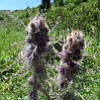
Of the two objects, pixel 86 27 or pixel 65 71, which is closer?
pixel 65 71

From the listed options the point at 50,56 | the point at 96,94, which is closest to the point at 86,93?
the point at 96,94

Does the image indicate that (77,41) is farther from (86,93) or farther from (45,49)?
(86,93)

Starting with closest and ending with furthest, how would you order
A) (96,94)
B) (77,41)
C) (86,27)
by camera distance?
(77,41) → (96,94) → (86,27)

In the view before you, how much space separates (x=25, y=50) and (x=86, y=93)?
12.2 ft

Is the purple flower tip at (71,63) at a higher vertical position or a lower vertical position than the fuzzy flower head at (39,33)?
lower

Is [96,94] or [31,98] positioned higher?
[31,98]

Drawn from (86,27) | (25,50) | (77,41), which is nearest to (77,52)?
(77,41)

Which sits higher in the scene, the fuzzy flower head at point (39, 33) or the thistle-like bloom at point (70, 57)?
the fuzzy flower head at point (39, 33)

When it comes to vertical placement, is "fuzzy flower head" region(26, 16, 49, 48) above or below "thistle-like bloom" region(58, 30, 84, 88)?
above

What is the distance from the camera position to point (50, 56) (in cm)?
102

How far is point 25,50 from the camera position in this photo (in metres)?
1.03

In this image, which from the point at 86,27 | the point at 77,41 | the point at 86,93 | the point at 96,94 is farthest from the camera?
the point at 86,27

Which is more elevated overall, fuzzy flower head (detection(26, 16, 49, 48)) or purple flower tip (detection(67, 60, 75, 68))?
fuzzy flower head (detection(26, 16, 49, 48))

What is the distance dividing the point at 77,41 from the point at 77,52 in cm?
3
